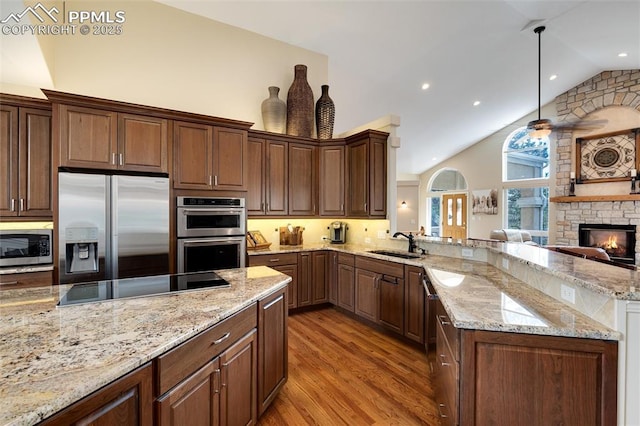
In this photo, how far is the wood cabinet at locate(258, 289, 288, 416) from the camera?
1.81 meters

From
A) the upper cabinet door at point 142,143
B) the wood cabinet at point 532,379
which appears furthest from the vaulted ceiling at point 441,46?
the wood cabinet at point 532,379

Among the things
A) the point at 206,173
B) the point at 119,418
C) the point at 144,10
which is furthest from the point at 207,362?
the point at 144,10

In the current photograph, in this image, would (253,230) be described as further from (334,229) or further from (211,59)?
(211,59)

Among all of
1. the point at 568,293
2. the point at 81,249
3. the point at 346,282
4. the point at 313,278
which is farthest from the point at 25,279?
the point at 568,293

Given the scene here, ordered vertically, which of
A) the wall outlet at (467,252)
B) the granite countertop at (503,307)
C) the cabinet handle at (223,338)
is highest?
the wall outlet at (467,252)

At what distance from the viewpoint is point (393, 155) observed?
408cm

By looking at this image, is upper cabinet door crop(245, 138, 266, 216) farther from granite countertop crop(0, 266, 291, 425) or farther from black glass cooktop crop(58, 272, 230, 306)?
granite countertop crop(0, 266, 291, 425)

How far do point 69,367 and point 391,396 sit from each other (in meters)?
2.11

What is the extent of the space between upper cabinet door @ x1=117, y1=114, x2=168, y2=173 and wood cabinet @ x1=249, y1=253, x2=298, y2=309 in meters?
1.54

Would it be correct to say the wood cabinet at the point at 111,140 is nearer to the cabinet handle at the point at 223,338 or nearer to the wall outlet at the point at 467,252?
the cabinet handle at the point at 223,338

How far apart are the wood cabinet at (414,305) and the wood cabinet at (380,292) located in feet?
0.21

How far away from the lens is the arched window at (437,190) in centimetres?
1007

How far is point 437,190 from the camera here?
414 inches

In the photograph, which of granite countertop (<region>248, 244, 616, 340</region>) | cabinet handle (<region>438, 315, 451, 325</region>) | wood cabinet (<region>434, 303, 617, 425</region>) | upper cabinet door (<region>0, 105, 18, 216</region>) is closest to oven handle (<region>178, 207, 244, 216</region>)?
upper cabinet door (<region>0, 105, 18, 216</region>)
